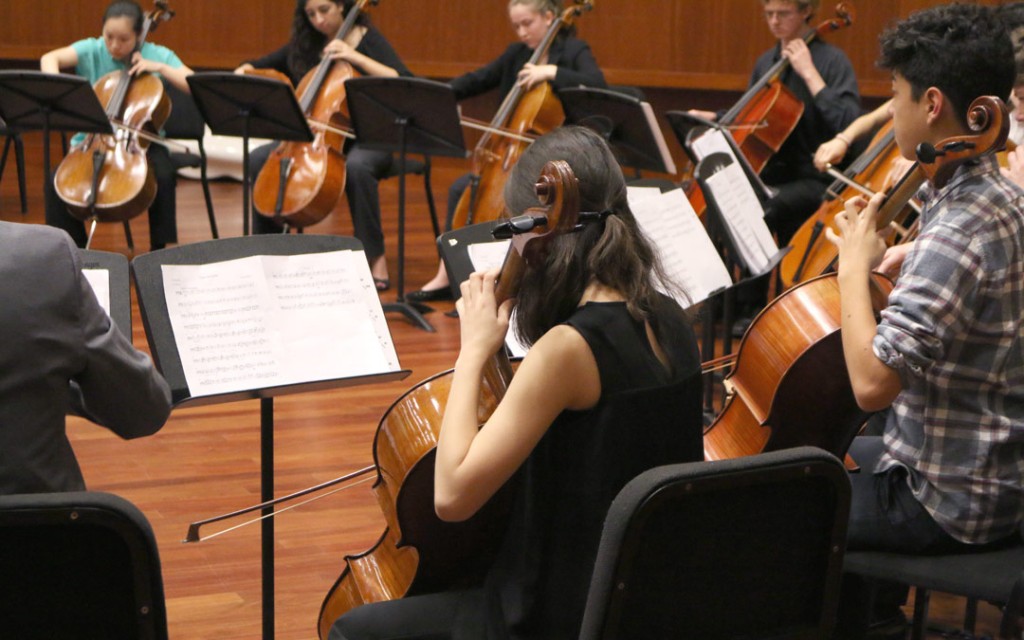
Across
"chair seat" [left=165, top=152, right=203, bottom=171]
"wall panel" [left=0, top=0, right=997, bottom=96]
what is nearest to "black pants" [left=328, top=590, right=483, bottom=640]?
"chair seat" [left=165, top=152, right=203, bottom=171]

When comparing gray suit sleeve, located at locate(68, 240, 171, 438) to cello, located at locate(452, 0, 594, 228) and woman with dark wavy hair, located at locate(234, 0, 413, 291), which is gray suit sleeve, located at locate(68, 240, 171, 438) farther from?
woman with dark wavy hair, located at locate(234, 0, 413, 291)

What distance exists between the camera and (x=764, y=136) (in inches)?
173

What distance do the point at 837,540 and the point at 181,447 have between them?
2361 millimetres

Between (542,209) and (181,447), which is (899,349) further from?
(181,447)

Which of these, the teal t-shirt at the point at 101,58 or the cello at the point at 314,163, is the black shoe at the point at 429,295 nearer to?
the cello at the point at 314,163

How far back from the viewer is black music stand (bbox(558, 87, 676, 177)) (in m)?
4.16

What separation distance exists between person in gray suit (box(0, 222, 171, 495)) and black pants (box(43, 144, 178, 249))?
146 inches

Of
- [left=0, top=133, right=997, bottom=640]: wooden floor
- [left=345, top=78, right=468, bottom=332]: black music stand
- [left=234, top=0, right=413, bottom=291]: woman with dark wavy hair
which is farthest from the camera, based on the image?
[left=234, top=0, right=413, bottom=291]: woman with dark wavy hair

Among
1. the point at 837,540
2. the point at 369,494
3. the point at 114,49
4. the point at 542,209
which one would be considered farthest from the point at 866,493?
the point at 114,49

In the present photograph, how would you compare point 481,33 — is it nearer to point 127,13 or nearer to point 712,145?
point 127,13

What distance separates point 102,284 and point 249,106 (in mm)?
2807

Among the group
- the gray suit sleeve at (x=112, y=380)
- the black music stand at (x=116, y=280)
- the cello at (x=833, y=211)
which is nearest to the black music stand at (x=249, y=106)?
the cello at (x=833, y=211)

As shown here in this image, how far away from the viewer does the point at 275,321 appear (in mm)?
1933

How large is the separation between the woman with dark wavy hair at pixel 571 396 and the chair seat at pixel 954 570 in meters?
0.40
